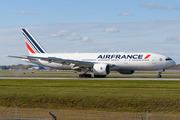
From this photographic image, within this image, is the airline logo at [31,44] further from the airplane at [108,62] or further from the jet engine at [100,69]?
the jet engine at [100,69]

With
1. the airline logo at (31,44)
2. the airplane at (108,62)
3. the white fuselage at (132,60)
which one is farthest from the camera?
the airline logo at (31,44)

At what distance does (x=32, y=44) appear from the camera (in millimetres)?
63594

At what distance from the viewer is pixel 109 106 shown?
23.3 meters

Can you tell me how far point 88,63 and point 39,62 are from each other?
46.3 feet

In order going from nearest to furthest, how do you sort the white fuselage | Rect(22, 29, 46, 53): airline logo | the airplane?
the white fuselage, the airplane, Rect(22, 29, 46, 53): airline logo

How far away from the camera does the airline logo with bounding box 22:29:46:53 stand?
63625mm

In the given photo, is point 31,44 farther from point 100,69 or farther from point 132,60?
point 132,60

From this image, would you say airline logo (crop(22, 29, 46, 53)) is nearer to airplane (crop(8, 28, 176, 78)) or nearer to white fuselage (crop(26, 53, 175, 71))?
airplane (crop(8, 28, 176, 78))

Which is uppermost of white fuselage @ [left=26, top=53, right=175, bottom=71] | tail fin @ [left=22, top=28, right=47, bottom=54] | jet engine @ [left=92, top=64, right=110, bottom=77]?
tail fin @ [left=22, top=28, right=47, bottom=54]

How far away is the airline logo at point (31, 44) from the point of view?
63625mm

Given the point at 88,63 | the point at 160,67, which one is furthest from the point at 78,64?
the point at 160,67

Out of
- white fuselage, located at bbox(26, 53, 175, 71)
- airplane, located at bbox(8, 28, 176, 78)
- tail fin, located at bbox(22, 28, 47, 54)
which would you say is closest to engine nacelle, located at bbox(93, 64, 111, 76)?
airplane, located at bbox(8, 28, 176, 78)

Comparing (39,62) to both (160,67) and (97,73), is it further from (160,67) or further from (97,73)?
(160,67)

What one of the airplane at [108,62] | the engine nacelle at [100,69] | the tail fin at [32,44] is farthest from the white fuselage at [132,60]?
the tail fin at [32,44]
